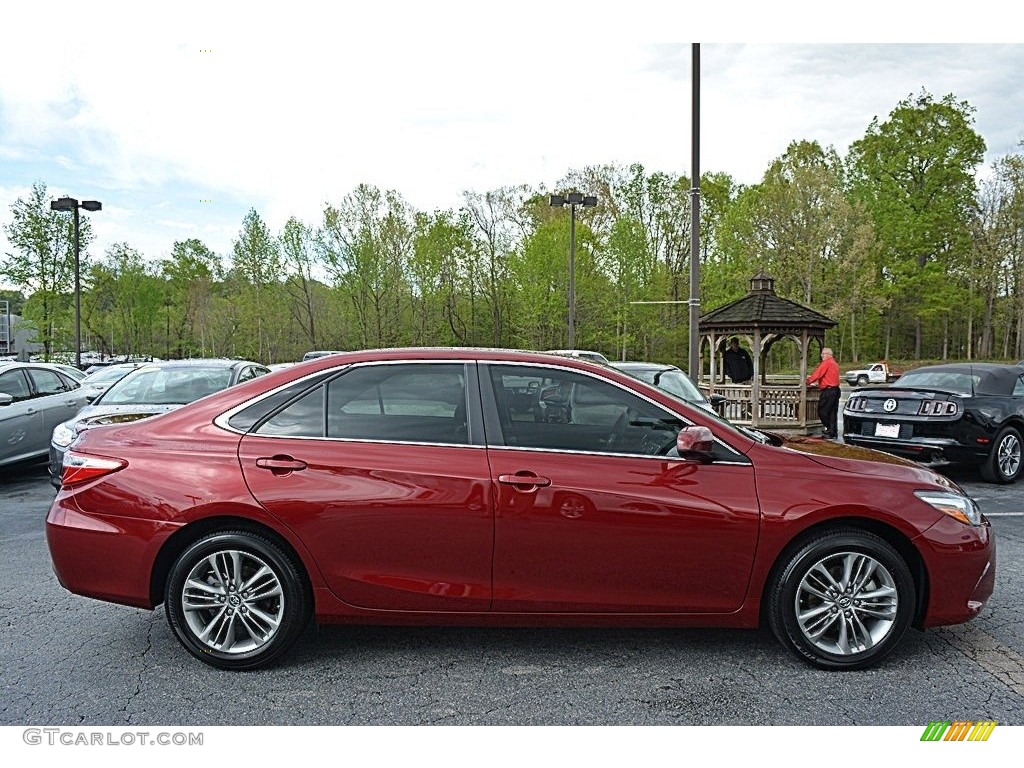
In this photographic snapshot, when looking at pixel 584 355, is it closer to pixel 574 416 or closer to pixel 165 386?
pixel 165 386

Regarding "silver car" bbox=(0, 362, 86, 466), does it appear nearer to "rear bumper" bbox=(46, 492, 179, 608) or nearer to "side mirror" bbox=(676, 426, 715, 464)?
"rear bumper" bbox=(46, 492, 179, 608)

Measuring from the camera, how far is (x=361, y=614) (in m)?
3.91

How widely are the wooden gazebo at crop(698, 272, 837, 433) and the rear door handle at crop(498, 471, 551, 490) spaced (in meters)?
12.7

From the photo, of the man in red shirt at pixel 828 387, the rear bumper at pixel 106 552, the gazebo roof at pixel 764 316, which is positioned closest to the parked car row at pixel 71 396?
the rear bumper at pixel 106 552

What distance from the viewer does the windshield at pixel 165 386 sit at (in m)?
8.85

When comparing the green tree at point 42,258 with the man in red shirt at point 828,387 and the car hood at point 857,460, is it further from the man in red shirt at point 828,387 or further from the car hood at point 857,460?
the car hood at point 857,460

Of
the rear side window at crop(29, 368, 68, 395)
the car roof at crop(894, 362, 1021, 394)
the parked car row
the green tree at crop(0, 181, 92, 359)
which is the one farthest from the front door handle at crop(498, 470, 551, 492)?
the green tree at crop(0, 181, 92, 359)

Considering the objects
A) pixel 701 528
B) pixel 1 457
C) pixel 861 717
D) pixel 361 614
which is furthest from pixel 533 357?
pixel 1 457

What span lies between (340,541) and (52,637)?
1.94 m

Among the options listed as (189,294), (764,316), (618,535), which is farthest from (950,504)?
(189,294)

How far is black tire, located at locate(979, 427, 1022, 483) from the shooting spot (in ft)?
31.9

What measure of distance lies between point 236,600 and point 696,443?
2387mm

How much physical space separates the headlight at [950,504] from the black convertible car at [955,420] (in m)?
6.22

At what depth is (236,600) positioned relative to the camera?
3.91 meters
